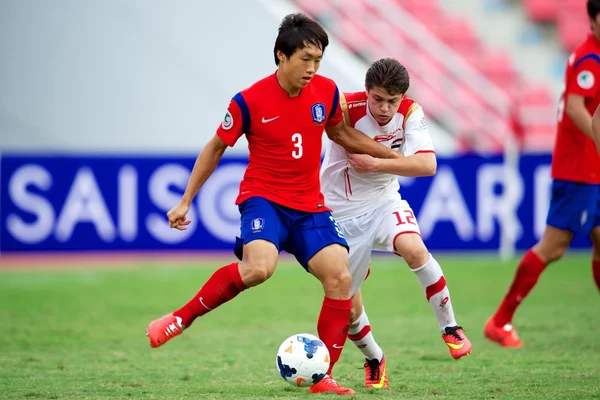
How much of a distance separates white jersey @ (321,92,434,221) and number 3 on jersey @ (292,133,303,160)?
54cm

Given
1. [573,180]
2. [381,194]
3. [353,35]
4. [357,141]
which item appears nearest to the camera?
[357,141]

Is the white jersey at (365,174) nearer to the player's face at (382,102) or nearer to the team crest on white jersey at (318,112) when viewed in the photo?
the player's face at (382,102)

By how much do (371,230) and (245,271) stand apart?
1.01 m

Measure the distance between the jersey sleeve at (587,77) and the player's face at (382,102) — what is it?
191 cm

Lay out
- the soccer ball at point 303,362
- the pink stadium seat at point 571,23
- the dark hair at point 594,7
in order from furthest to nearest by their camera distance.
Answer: the pink stadium seat at point 571,23 < the dark hair at point 594,7 < the soccer ball at point 303,362

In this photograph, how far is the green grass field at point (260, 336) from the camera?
5727 mm

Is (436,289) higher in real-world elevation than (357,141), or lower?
lower

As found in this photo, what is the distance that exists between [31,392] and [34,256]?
822 cm

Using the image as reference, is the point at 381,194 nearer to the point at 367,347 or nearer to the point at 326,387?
the point at 367,347

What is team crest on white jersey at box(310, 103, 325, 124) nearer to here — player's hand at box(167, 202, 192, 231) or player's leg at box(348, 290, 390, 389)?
player's hand at box(167, 202, 192, 231)

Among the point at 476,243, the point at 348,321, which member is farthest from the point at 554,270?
the point at 348,321

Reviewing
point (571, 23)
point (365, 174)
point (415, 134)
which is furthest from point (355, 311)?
point (571, 23)

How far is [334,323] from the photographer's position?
5574mm

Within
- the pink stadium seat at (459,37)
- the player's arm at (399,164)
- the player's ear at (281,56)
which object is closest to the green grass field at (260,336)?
the player's arm at (399,164)
